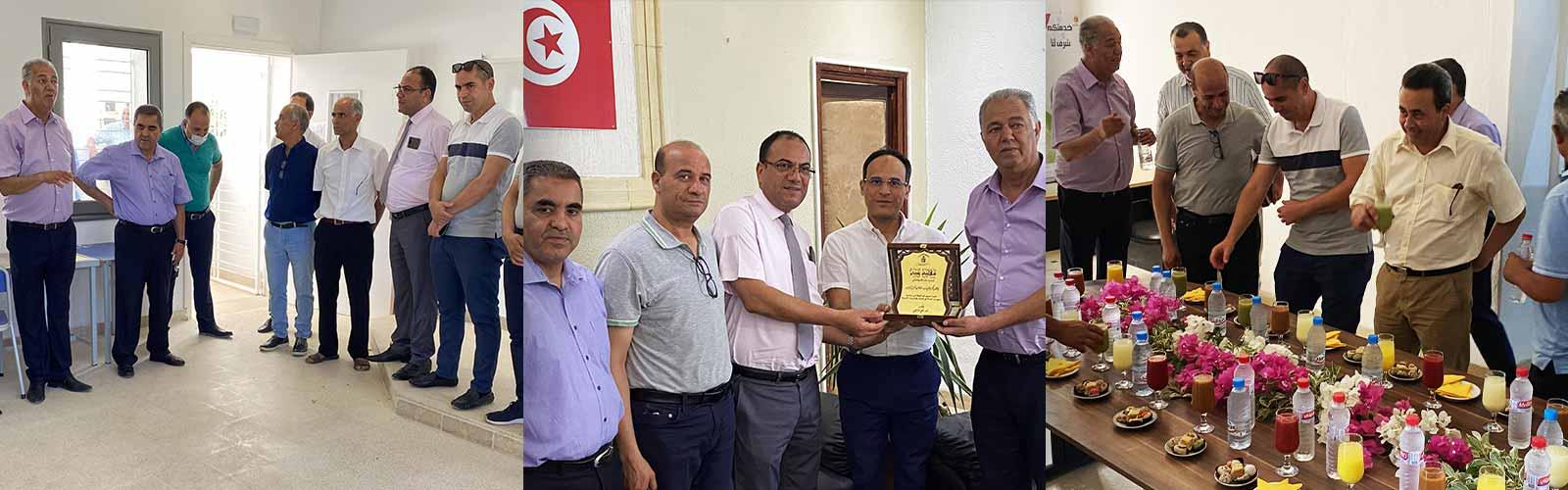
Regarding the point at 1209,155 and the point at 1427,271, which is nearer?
the point at 1427,271

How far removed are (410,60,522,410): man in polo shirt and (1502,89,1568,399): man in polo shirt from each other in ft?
5.66

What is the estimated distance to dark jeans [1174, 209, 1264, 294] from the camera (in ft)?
3.88

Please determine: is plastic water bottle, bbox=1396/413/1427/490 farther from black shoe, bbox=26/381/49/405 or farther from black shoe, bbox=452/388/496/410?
black shoe, bbox=26/381/49/405

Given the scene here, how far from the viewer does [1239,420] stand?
1437 millimetres

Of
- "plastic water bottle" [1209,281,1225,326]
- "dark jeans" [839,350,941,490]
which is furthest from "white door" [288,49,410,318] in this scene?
"plastic water bottle" [1209,281,1225,326]

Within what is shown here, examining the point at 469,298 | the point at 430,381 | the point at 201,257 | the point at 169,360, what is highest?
the point at 201,257

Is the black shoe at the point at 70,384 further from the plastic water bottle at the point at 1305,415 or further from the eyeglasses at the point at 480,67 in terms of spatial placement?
the plastic water bottle at the point at 1305,415

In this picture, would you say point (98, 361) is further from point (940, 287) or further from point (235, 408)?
point (940, 287)

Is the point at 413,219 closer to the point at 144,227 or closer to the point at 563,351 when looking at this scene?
the point at 144,227

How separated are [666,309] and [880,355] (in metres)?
0.28

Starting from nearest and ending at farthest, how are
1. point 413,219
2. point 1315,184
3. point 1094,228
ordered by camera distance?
point 1315,184, point 1094,228, point 413,219

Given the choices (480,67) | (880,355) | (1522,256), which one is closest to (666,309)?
(880,355)

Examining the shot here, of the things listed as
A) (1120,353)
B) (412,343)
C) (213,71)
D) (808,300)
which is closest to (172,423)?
(412,343)

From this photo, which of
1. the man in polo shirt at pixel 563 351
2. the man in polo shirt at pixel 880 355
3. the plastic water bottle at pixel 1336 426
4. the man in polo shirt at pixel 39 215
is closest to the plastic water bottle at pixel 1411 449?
the plastic water bottle at pixel 1336 426
